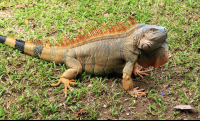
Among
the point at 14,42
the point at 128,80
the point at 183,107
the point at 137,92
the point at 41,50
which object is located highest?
the point at 14,42

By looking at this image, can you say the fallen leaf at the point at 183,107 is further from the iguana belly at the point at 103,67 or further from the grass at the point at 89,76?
the iguana belly at the point at 103,67

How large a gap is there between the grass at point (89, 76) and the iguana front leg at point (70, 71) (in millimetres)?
140

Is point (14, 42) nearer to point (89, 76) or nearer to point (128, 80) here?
point (89, 76)

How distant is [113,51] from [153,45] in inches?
34.6

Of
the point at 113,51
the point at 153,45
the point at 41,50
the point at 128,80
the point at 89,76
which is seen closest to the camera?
the point at 153,45

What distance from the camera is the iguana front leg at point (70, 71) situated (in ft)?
14.5

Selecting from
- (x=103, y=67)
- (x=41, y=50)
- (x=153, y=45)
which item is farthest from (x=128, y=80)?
(x=41, y=50)

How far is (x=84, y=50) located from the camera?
4.57 meters

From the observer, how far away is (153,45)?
4102 mm

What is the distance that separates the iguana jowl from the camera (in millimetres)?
4188

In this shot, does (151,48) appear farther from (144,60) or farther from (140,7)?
(140,7)

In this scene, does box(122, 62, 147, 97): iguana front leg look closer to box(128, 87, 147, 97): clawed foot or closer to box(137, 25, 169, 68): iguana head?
box(128, 87, 147, 97): clawed foot

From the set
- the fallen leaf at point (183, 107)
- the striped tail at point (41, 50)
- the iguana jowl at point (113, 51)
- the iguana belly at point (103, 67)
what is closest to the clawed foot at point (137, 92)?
the iguana jowl at point (113, 51)

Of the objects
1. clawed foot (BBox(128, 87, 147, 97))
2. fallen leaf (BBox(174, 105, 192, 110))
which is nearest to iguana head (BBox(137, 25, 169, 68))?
clawed foot (BBox(128, 87, 147, 97))
